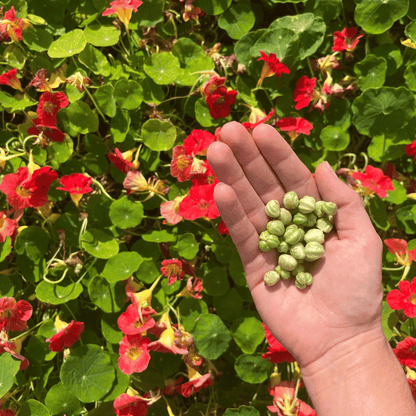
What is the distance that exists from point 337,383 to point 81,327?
1138mm

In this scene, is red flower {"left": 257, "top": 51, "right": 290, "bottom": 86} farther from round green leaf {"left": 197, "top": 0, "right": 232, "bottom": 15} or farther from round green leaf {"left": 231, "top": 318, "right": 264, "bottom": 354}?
round green leaf {"left": 231, "top": 318, "right": 264, "bottom": 354}

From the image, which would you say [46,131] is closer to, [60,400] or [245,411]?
[60,400]

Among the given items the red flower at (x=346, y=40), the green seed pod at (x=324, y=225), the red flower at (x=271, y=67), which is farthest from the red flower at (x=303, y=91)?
the green seed pod at (x=324, y=225)

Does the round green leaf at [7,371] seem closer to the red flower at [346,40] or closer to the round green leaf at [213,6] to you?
the round green leaf at [213,6]

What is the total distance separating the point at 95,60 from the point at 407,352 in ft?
6.77

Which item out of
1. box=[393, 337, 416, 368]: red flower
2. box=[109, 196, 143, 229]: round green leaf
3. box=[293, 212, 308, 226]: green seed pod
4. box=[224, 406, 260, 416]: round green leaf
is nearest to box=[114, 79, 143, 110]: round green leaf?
box=[109, 196, 143, 229]: round green leaf

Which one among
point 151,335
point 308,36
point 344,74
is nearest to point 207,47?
point 308,36

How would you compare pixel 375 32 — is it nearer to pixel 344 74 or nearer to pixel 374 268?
pixel 344 74

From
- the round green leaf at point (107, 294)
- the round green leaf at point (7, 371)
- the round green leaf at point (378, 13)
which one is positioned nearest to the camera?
the round green leaf at point (7, 371)

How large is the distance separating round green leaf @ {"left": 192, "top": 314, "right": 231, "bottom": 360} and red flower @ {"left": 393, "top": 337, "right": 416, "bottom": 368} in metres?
0.78

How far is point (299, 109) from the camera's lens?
189 centimetres

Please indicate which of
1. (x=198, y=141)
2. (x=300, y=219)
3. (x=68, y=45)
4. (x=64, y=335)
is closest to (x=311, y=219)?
(x=300, y=219)

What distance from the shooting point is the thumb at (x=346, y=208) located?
4.73 feet

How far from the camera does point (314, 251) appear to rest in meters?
1.47
